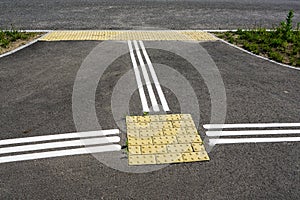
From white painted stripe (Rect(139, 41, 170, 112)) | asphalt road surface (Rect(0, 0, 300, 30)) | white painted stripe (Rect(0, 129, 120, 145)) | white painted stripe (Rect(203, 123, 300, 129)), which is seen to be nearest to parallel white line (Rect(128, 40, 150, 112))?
white painted stripe (Rect(139, 41, 170, 112))

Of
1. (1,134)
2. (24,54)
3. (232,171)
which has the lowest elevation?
(232,171)

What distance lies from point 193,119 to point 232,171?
1666 mm

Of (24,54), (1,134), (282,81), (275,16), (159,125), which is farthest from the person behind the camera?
(275,16)

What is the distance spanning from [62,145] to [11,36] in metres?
7.31

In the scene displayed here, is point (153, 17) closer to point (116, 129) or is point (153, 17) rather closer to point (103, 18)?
point (103, 18)

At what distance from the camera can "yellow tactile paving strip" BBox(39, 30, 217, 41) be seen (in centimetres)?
1148

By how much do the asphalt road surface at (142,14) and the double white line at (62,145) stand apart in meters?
7.77

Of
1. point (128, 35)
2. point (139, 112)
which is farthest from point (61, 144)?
point (128, 35)

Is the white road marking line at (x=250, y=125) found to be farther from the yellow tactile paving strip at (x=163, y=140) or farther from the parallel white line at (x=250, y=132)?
the yellow tactile paving strip at (x=163, y=140)

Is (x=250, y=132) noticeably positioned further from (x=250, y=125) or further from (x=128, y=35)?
(x=128, y=35)

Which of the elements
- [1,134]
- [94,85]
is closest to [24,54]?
[94,85]

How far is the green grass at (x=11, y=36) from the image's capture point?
34.6 feet

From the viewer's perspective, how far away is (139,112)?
6.79m

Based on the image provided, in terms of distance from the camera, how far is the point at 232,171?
17.2 feet
